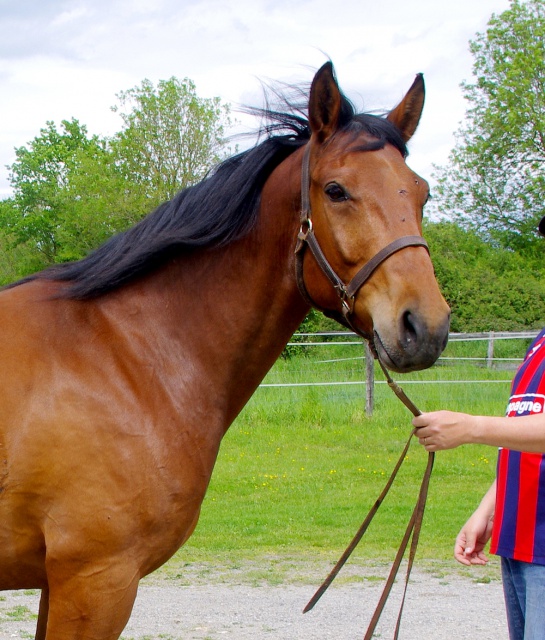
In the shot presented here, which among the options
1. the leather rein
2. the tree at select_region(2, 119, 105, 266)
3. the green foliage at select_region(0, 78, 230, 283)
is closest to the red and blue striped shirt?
the leather rein

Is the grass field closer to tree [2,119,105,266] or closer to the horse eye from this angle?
the horse eye

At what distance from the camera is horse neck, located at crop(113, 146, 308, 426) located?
2.54 m

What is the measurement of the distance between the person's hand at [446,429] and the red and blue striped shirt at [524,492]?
29cm

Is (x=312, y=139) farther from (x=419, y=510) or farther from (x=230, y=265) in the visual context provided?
(x=419, y=510)

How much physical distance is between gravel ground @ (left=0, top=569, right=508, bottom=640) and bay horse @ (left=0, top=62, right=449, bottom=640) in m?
1.98

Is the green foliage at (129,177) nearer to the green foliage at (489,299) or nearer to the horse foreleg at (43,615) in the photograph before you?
the green foliage at (489,299)

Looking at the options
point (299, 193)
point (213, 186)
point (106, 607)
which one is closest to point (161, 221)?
point (213, 186)

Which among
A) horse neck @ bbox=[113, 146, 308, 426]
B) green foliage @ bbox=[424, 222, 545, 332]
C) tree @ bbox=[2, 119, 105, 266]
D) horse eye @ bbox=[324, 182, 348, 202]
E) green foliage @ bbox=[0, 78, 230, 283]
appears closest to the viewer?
horse eye @ bbox=[324, 182, 348, 202]

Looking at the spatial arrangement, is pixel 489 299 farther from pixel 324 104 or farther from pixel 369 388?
pixel 324 104

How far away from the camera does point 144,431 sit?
234 centimetres

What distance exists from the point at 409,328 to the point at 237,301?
0.72 metres

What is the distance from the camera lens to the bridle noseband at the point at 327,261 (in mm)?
2172

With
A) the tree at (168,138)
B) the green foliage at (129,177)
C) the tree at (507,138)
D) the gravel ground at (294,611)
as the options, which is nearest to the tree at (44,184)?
the green foliage at (129,177)

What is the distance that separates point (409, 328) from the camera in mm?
2098
